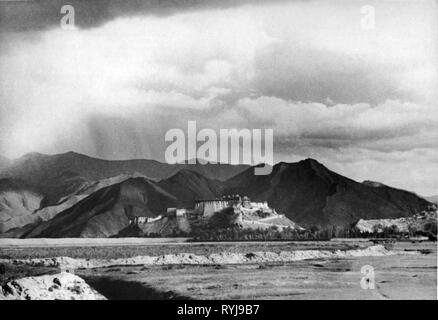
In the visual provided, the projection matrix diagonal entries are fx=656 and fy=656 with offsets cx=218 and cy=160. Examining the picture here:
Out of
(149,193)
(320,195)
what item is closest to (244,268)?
(320,195)

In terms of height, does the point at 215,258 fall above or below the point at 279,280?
above

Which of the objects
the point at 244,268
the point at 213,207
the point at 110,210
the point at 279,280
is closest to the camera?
the point at 279,280

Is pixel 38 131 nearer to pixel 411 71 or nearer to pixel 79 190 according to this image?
pixel 79 190

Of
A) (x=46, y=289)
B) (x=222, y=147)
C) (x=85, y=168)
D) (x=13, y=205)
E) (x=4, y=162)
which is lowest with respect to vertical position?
(x=46, y=289)

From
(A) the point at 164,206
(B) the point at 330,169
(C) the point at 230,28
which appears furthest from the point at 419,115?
(A) the point at 164,206

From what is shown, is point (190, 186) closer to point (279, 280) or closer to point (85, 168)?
point (85, 168)

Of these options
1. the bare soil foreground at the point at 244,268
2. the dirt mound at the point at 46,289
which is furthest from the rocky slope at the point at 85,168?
the dirt mound at the point at 46,289
